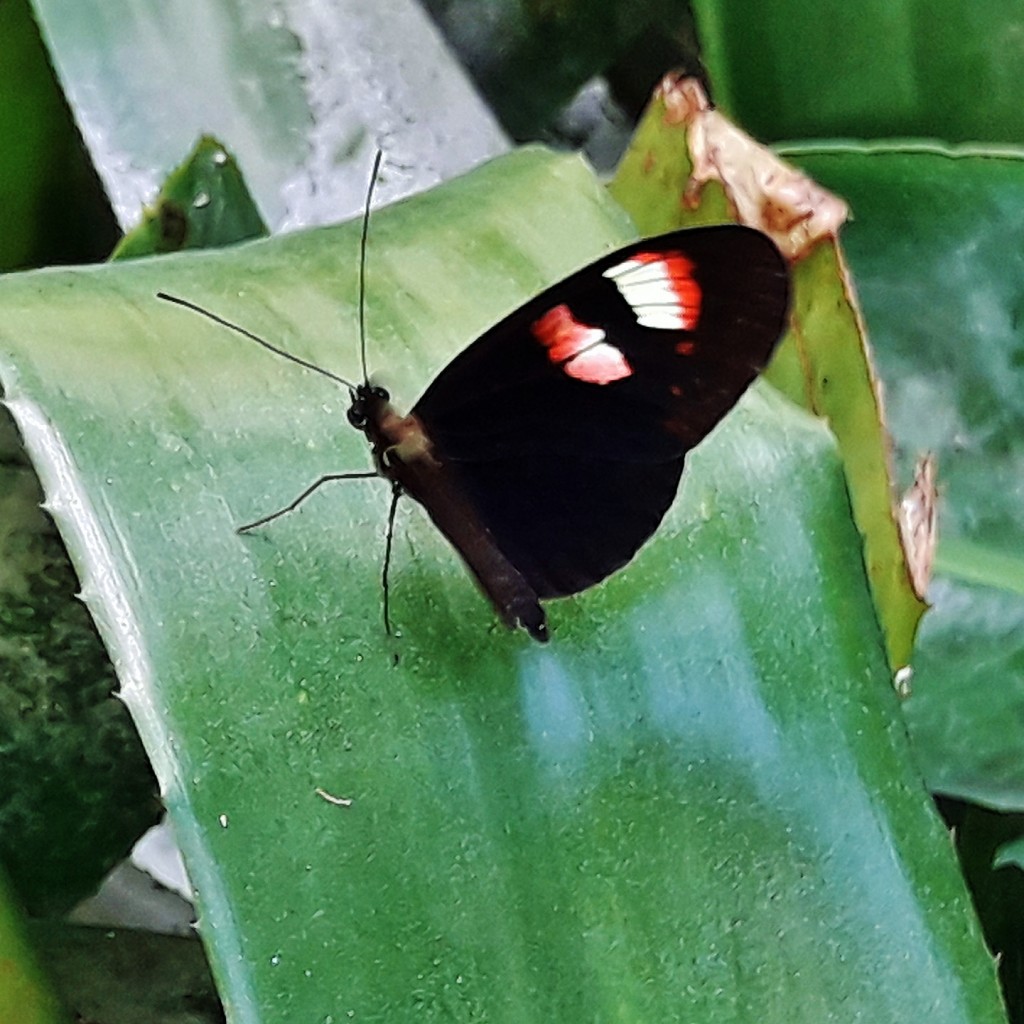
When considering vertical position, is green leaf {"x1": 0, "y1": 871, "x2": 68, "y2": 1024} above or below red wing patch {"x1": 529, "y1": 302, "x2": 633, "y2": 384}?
below

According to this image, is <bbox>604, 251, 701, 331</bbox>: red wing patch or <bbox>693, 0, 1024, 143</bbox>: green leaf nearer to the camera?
<bbox>604, 251, 701, 331</bbox>: red wing patch

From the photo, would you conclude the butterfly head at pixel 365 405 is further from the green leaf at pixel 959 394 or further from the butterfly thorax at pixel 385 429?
the green leaf at pixel 959 394

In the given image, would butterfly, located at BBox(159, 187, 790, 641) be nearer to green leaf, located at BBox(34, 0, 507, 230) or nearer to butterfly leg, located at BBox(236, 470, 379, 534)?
butterfly leg, located at BBox(236, 470, 379, 534)

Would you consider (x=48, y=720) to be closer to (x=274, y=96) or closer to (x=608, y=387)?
(x=608, y=387)

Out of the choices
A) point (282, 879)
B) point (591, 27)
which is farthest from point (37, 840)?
point (591, 27)

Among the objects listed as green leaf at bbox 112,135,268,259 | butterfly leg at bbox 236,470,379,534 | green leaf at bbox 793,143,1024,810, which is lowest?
green leaf at bbox 793,143,1024,810

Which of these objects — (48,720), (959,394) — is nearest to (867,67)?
(959,394)

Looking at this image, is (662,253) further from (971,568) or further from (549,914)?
(971,568)

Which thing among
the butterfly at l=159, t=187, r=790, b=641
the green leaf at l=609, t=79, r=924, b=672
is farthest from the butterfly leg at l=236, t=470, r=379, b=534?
the green leaf at l=609, t=79, r=924, b=672
